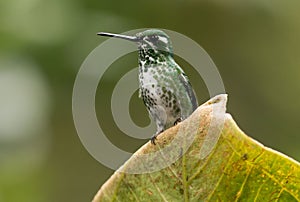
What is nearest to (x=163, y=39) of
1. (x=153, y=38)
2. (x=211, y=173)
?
(x=153, y=38)

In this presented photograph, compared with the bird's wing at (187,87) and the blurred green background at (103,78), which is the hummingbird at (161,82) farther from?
the blurred green background at (103,78)

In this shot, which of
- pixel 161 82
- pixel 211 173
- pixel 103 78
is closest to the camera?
pixel 211 173

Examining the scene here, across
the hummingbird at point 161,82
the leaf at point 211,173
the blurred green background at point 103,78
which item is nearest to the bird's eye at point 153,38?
the hummingbird at point 161,82

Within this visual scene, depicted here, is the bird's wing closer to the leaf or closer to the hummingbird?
the hummingbird

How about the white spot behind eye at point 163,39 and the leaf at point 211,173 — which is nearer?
the leaf at point 211,173

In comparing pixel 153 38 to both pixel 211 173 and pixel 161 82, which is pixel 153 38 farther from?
pixel 211 173
